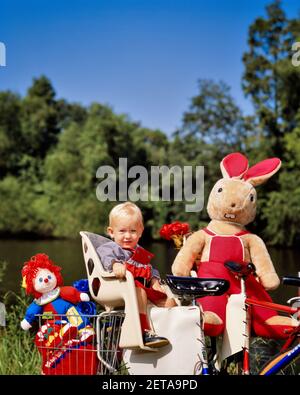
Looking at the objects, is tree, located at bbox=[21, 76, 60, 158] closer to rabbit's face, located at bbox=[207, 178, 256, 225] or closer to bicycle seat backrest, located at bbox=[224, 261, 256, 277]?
rabbit's face, located at bbox=[207, 178, 256, 225]

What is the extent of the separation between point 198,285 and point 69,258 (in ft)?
34.8

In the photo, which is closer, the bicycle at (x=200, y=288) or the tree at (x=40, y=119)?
the bicycle at (x=200, y=288)

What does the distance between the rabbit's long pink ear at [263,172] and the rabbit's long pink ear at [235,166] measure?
34 millimetres

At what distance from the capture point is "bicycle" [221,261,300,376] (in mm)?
2400

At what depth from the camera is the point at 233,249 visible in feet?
9.55

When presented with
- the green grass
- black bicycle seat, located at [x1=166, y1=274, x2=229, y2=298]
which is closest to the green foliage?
the green grass

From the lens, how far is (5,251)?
16406 millimetres

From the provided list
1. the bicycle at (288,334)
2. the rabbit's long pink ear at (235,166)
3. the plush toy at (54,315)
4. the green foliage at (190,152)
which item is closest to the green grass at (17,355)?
the plush toy at (54,315)

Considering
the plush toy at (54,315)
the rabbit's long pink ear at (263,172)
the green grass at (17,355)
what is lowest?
the green grass at (17,355)

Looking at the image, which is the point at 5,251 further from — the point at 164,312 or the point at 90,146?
the point at 164,312

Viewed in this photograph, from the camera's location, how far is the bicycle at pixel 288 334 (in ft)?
7.88

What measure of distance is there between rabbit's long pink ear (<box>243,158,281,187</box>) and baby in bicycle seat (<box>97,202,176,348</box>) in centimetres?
66

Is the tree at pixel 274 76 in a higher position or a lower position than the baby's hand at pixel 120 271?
higher

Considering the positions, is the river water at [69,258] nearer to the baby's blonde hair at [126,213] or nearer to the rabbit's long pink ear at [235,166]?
the rabbit's long pink ear at [235,166]
